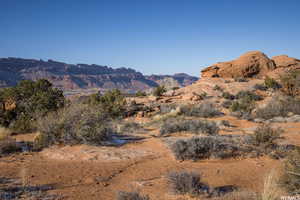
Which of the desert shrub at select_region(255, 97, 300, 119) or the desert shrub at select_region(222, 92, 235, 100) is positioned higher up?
the desert shrub at select_region(222, 92, 235, 100)

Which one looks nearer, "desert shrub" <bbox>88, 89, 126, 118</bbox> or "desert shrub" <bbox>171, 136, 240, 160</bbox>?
"desert shrub" <bbox>171, 136, 240, 160</bbox>

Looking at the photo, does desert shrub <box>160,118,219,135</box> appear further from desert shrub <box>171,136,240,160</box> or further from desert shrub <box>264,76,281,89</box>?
desert shrub <box>264,76,281,89</box>

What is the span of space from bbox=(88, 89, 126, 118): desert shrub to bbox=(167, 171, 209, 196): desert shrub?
13.8 m

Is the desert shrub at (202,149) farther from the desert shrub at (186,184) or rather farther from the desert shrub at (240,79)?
the desert shrub at (240,79)

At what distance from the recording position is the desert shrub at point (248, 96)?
83.9 ft

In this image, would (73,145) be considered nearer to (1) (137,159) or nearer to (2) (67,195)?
(1) (137,159)

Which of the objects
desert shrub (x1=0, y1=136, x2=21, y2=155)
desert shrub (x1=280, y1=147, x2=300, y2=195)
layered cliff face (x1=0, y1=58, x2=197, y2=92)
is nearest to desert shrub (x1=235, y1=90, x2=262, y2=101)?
desert shrub (x1=280, y1=147, x2=300, y2=195)

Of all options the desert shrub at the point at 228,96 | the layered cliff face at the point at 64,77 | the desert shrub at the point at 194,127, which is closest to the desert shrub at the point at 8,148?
the desert shrub at the point at 194,127

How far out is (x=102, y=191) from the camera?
4.89m

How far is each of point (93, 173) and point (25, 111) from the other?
1163 cm

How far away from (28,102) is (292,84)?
89.7 feet

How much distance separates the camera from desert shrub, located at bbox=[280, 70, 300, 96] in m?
25.6

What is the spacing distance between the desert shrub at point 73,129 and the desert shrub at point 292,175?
20.9 feet

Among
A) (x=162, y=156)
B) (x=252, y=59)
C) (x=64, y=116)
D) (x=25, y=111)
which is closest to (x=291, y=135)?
(x=162, y=156)
